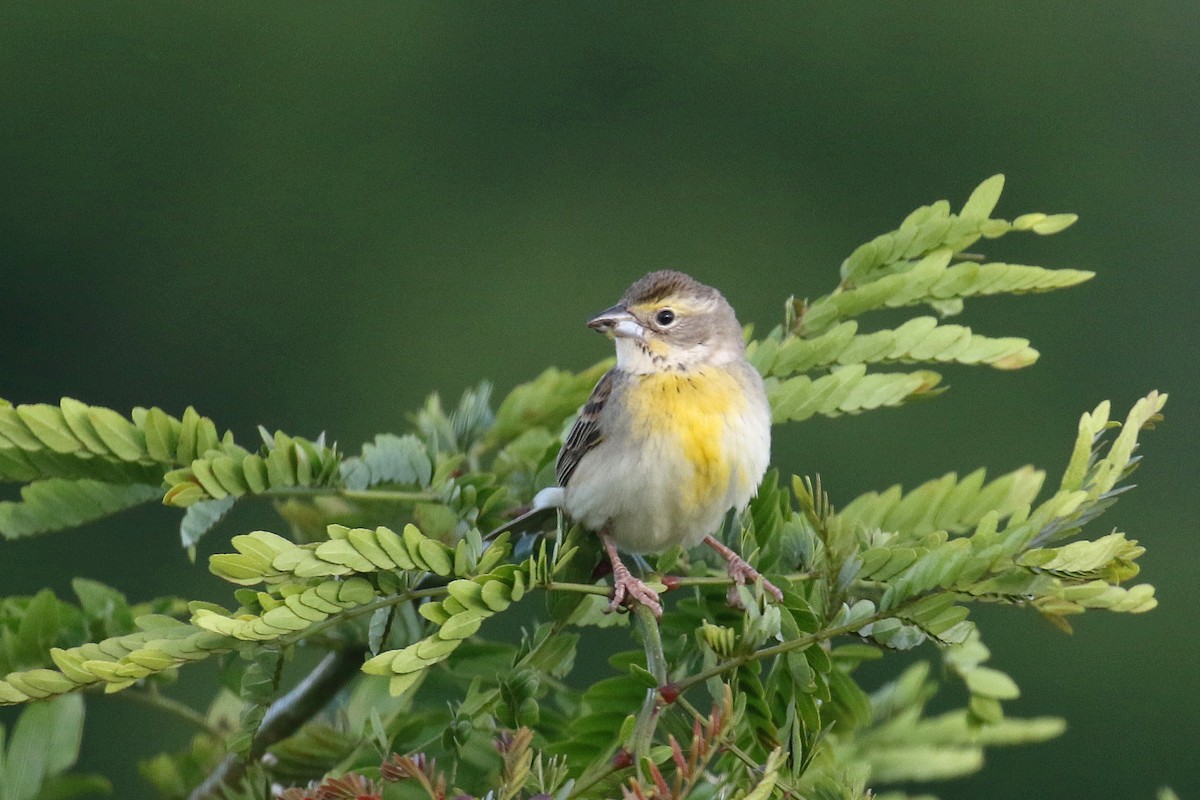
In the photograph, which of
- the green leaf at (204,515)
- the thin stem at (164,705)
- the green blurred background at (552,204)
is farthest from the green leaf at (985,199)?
the green blurred background at (552,204)

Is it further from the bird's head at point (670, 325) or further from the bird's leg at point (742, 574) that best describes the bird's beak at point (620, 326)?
the bird's leg at point (742, 574)

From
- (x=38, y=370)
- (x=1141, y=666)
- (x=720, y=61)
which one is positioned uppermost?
(x=720, y=61)

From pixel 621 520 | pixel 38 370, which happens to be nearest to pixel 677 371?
pixel 621 520

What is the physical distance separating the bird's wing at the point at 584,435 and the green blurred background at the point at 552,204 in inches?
426

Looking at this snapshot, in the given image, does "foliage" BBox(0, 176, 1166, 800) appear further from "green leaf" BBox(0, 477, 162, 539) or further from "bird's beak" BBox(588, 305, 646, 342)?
"bird's beak" BBox(588, 305, 646, 342)

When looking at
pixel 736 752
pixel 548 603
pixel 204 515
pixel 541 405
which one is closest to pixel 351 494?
pixel 204 515

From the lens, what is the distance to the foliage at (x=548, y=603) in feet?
5.59

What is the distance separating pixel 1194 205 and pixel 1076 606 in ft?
54.7

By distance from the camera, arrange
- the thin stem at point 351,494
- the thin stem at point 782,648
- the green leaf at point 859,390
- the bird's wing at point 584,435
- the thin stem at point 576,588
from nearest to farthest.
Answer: the thin stem at point 782,648 < the thin stem at point 576,588 < the thin stem at point 351,494 < the green leaf at point 859,390 < the bird's wing at point 584,435

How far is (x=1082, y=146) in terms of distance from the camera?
18344 mm

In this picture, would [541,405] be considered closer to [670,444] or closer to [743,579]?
[670,444]

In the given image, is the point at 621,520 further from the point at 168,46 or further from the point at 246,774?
the point at 168,46

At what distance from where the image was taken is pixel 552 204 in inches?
741

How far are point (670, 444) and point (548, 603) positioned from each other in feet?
3.84
